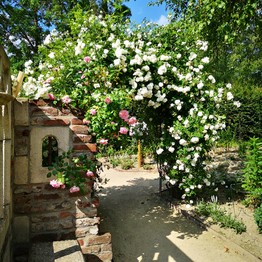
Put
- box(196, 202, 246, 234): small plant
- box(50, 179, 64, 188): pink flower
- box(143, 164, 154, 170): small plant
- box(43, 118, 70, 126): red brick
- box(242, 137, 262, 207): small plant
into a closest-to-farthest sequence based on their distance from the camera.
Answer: box(50, 179, 64, 188): pink flower
box(43, 118, 70, 126): red brick
box(196, 202, 246, 234): small plant
box(242, 137, 262, 207): small plant
box(143, 164, 154, 170): small plant

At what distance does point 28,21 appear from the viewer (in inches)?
595

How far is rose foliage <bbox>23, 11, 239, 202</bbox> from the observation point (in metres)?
3.61

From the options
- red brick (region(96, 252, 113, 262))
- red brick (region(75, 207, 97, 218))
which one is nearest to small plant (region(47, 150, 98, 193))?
red brick (region(75, 207, 97, 218))

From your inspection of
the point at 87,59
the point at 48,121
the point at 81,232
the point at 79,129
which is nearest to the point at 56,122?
the point at 48,121

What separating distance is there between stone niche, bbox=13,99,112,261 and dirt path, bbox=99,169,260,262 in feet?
2.67

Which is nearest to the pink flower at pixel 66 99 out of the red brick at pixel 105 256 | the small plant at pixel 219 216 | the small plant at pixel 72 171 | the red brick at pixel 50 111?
the red brick at pixel 50 111

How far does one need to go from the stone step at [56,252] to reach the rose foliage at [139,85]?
132 cm

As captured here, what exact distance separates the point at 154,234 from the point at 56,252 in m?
2.04

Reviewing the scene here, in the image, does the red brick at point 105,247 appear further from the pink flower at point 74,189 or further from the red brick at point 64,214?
the pink flower at point 74,189

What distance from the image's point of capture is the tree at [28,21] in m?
14.7

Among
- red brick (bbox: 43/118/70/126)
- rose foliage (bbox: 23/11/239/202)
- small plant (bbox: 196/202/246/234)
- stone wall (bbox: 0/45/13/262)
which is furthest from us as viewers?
small plant (bbox: 196/202/246/234)

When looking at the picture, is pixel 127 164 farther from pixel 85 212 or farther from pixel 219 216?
pixel 85 212

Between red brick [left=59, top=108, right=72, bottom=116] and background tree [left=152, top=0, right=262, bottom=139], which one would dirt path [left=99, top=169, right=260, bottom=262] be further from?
background tree [left=152, top=0, right=262, bottom=139]

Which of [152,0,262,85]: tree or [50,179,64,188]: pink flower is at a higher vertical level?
[152,0,262,85]: tree
